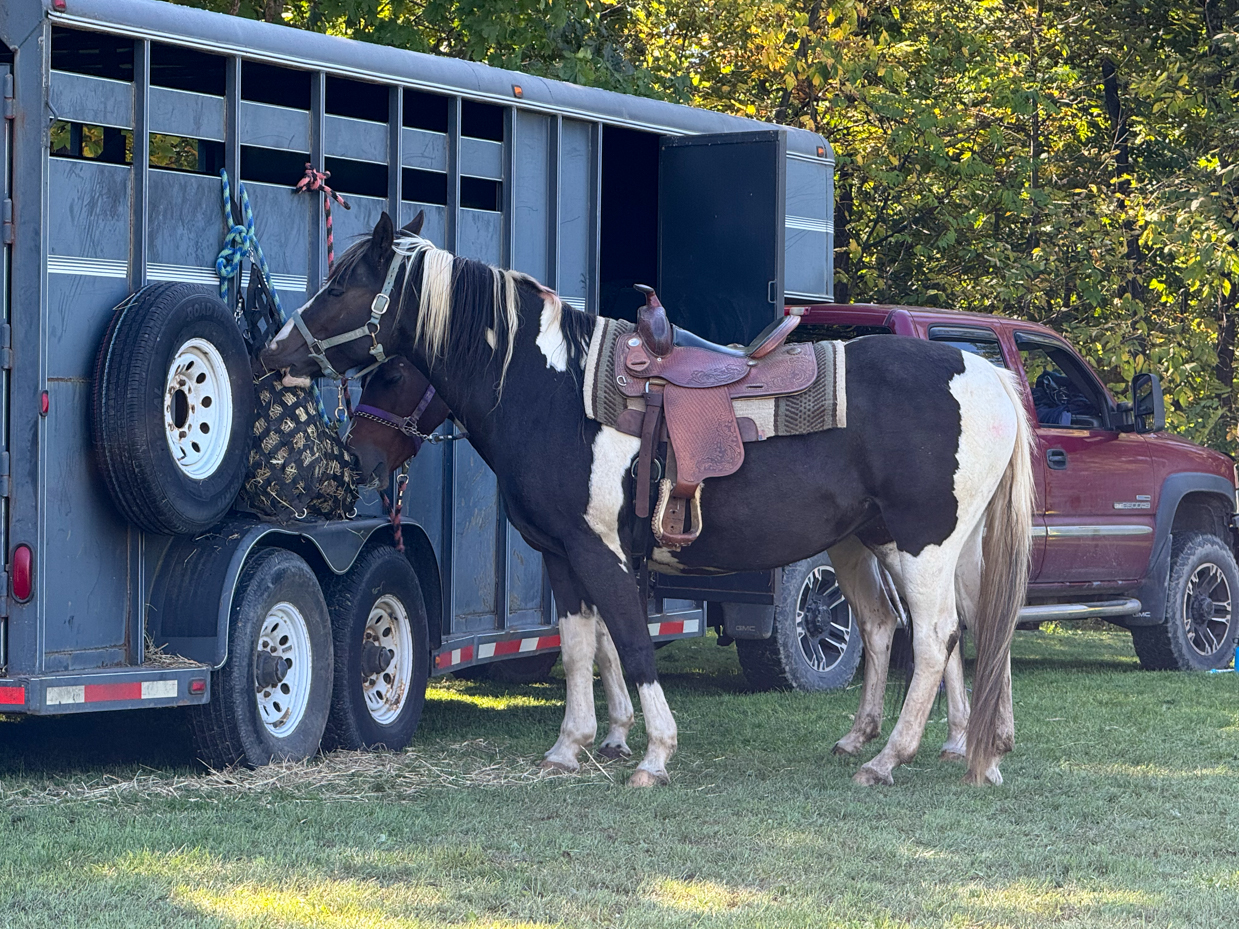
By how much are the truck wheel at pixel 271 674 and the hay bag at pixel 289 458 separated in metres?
0.22

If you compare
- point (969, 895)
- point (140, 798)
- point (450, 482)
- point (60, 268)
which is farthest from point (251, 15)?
point (969, 895)

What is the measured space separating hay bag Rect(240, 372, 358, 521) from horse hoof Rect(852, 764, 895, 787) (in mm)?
2479

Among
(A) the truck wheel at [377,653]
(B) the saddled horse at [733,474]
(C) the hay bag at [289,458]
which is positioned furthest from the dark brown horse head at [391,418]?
(A) the truck wheel at [377,653]

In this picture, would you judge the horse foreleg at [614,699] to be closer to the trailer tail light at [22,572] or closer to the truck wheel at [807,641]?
the truck wheel at [807,641]

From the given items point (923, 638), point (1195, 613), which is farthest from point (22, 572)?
point (1195, 613)

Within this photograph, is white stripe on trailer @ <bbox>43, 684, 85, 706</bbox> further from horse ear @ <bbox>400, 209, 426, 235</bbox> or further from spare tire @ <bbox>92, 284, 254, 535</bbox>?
horse ear @ <bbox>400, 209, 426, 235</bbox>

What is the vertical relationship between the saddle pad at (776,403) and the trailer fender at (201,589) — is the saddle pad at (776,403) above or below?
above

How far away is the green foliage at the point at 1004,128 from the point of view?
45.3 ft

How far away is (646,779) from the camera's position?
634 centimetres

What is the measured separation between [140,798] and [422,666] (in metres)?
1.68

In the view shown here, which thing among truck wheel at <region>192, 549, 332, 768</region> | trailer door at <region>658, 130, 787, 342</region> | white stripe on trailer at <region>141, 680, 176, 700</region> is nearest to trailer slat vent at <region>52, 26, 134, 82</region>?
truck wheel at <region>192, 549, 332, 768</region>

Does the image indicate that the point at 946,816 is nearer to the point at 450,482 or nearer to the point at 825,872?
the point at 825,872

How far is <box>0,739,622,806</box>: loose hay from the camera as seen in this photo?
596cm

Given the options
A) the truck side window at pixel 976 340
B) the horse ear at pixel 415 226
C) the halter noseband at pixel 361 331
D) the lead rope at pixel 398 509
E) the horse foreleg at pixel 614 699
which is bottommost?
the horse foreleg at pixel 614 699
